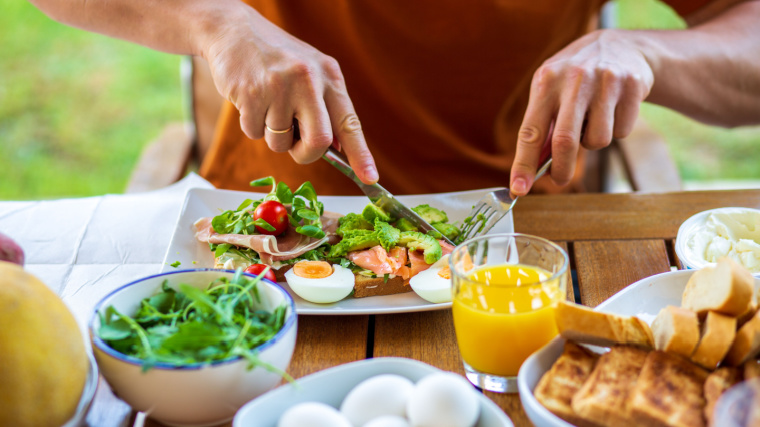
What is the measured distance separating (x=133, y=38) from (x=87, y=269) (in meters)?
0.71

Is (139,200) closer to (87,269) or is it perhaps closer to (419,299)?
(87,269)

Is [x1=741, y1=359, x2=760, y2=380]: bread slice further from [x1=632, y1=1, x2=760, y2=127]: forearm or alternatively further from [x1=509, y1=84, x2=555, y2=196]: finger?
[x1=632, y1=1, x2=760, y2=127]: forearm

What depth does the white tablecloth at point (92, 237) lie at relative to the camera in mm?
1396

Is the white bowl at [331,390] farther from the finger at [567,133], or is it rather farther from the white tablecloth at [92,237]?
the finger at [567,133]

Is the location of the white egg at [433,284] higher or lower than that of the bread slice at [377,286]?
higher

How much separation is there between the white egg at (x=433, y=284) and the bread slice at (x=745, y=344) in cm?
50

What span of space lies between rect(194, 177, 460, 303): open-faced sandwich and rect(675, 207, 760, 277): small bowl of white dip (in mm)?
490

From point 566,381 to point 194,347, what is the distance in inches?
20.2

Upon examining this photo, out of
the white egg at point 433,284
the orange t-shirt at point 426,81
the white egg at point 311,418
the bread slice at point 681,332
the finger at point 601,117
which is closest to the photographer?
the white egg at point 311,418

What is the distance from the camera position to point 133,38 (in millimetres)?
1785

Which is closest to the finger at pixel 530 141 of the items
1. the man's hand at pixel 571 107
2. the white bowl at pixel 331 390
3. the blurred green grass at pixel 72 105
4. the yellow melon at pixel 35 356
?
the man's hand at pixel 571 107

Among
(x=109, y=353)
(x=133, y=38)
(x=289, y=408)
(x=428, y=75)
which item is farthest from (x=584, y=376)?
(x=133, y=38)

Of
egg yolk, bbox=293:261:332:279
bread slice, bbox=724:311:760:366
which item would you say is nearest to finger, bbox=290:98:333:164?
egg yolk, bbox=293:261:332:279

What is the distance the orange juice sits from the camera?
958 millimetres
